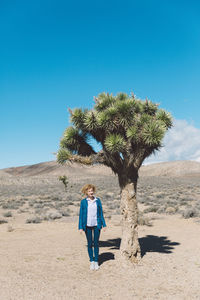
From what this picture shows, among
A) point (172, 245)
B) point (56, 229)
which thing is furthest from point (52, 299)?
point (56, 229)

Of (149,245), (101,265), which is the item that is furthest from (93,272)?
(149,245)

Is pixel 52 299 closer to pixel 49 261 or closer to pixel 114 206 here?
pixel 49 261

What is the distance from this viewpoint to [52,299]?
17.6 feet

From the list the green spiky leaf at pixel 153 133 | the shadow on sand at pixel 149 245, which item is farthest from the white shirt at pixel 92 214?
the green spiky leaf at pixel 153 133

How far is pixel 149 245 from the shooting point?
397 inches

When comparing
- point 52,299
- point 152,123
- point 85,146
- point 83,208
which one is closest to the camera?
point 52,299

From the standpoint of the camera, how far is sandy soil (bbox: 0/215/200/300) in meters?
5.80

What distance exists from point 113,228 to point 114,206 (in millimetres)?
8119

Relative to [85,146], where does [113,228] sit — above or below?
below

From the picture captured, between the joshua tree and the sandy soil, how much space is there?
36.3 inches

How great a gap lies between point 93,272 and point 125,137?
369 cm

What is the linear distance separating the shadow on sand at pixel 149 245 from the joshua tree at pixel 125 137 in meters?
1.01

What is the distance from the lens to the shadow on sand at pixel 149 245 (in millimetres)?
8680

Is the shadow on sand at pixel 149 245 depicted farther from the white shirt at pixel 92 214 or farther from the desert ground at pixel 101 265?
the white shirt at pixel 92 214
